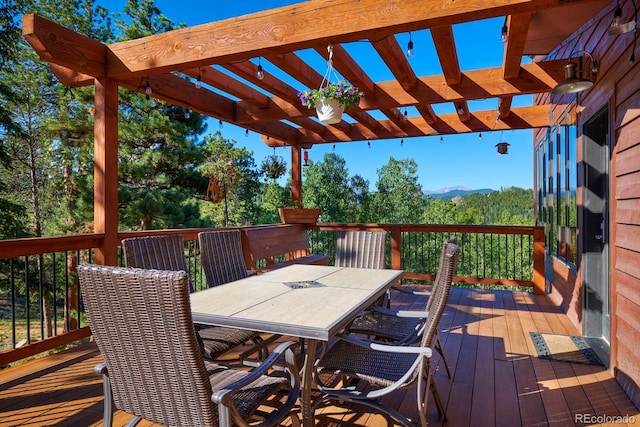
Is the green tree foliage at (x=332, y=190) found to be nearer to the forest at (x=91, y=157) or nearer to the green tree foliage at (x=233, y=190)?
the forest at (x=91, y=157)

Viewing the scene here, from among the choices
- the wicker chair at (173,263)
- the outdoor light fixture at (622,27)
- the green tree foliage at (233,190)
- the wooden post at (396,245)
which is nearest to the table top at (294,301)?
the wicker chair at (173,263)

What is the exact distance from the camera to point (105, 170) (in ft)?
11.3

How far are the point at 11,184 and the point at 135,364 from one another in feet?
42.9

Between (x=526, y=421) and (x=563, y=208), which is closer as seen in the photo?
(x=526, y=421)

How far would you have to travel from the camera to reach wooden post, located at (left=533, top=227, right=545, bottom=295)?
5.31m

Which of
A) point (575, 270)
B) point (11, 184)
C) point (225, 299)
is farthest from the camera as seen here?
point (11, 184)

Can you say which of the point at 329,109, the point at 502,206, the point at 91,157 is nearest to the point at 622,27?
the point at 329,109

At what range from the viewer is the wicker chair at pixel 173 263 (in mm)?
2234

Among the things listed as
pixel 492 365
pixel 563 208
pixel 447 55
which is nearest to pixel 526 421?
pixel 492 365

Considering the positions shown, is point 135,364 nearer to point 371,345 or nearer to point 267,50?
point 371,345

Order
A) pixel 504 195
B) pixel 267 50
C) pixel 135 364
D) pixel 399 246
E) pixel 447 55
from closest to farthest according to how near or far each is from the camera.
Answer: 1. pixel 135 364
2. pixel 267 50
3. pixel 447 55
4. pixel 399 246
5. pixel 504 195

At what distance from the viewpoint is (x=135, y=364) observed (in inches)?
54.3

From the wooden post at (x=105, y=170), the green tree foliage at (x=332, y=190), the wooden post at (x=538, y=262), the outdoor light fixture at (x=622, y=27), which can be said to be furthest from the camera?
the green tree foliage at (x=332, y=190)

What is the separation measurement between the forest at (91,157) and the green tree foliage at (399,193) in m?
6.29
